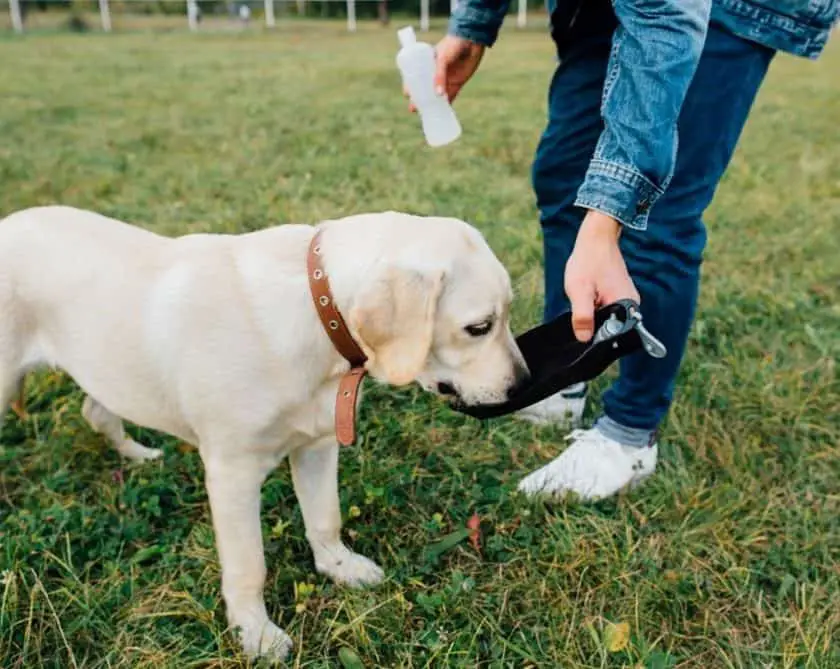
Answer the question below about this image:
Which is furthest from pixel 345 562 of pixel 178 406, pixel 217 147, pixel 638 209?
pixel 217 147

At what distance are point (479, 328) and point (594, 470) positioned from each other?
3.13ft

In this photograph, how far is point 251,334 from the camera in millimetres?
2025

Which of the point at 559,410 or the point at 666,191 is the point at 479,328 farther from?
the point at 559,410

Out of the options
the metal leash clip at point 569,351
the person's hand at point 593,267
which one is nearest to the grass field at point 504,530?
the metal leash clip at point 569,351

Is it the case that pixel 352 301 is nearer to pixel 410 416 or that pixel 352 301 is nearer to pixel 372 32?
pixel 410 416

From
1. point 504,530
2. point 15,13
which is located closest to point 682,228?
point 504,530

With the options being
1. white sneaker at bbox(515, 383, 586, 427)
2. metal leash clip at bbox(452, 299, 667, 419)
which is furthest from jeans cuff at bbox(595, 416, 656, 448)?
metal leash clip at bbox(452, 299, 667, 419)

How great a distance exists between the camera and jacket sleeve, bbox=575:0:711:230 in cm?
187

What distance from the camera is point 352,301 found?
1925 mm

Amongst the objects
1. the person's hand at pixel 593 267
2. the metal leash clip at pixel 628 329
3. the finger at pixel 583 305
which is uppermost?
the person's hand at pixel 593 267

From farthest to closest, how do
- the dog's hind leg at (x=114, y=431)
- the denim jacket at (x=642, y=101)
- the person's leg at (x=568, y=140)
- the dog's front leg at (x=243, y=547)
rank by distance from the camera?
the dog's hind leg at (x=114, y=431), the person's leg at (x=568, y=140), the dog's front leg at (x=243, y=547), the denim jacket at (x=642, y=101)

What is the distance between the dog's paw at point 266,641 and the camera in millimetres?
2182

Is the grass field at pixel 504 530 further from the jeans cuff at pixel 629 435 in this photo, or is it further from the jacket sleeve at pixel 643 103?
the jacket sleeve at pixel 643 103

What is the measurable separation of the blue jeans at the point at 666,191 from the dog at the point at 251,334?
63 cm
